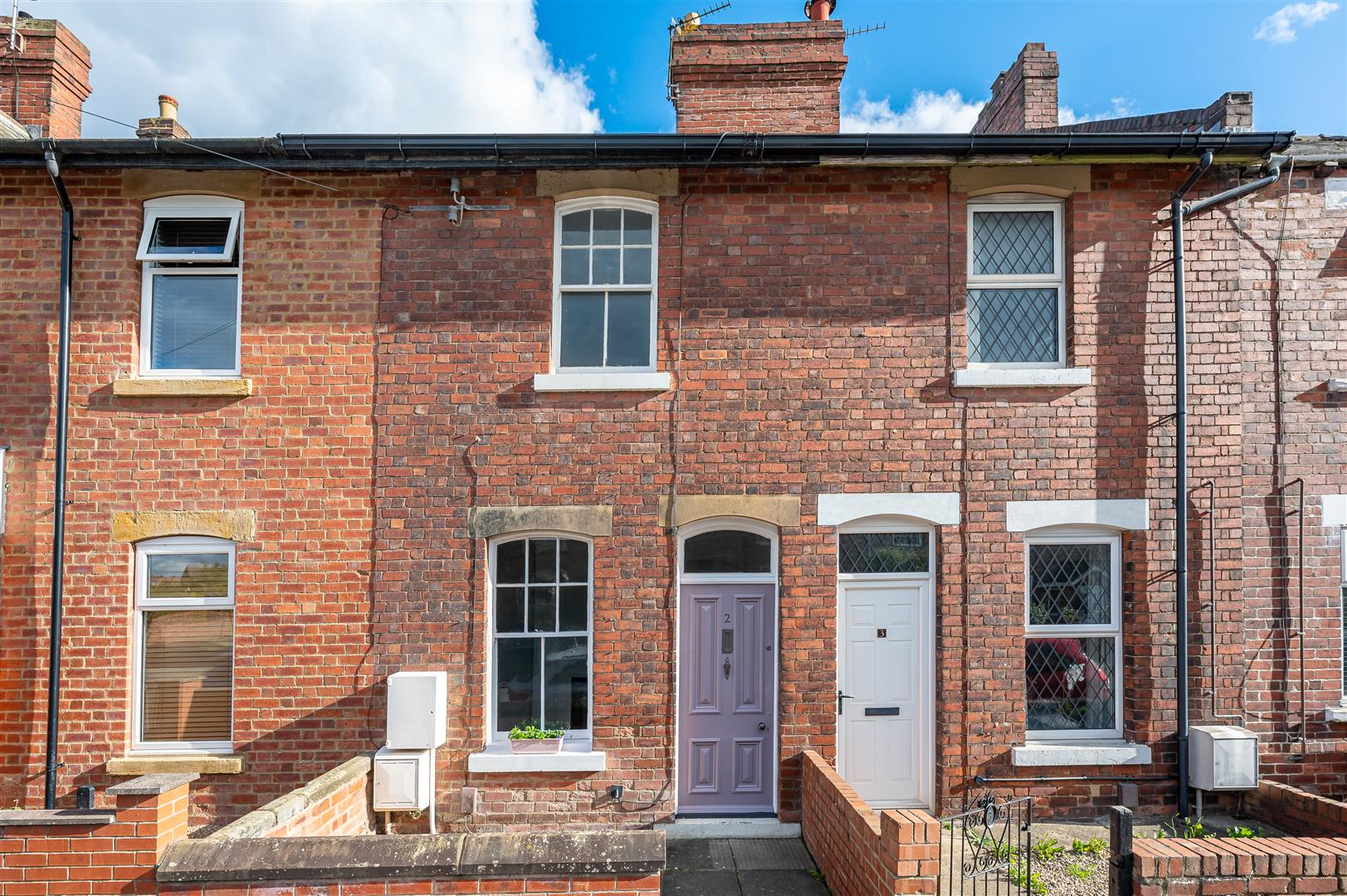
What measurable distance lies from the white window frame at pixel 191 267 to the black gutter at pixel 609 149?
41 centimetres

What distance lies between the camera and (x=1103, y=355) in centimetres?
750

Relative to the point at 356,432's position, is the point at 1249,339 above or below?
above

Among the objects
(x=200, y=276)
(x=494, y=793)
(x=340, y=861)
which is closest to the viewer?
(x=340, y=861)

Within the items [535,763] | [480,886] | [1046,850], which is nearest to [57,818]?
[480,886]

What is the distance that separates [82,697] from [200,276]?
3937 mm

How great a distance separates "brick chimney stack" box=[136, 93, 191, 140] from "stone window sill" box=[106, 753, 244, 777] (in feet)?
21.8

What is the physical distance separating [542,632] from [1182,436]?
6015 millimetres

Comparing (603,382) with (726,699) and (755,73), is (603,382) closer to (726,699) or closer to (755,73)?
(726,699)

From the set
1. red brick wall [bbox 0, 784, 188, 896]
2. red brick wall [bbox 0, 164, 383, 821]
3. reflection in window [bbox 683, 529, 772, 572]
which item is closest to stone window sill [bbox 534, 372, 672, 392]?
reflection in window [bbox 683, 529, 772, 572]

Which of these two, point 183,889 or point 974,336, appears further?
point 974,336

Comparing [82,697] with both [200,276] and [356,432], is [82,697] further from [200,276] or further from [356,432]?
[200,276]

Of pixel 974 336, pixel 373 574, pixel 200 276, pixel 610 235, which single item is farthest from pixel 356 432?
pixel 974 336

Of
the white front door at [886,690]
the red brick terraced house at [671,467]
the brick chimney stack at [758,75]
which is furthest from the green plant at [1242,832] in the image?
the brick chimney stack at [758,75]

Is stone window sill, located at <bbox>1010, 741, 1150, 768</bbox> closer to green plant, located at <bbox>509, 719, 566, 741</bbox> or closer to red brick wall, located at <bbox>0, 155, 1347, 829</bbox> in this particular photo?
red brick wall, located at <bbox>0, 155, 1347, 829</bbox>
